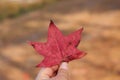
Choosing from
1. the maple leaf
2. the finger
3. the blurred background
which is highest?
the maple leaf

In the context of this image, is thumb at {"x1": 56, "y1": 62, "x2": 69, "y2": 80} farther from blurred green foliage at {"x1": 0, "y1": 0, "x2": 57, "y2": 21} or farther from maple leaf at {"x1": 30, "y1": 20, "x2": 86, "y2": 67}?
blurred green foliage at {"x1": 0, "y1": 0, "x2": 57, "y2": 21}

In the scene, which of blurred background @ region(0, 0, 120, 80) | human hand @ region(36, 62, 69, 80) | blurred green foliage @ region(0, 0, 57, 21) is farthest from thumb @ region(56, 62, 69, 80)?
blurred green foliage @ region(0, 0, 57, 21)

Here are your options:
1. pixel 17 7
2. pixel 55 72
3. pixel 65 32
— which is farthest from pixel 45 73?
pixel 17 7

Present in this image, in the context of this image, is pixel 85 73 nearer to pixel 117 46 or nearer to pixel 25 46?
pixel 117 46

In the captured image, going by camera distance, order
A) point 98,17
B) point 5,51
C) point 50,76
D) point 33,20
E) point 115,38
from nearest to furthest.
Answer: point 50,76, point 115,38, point 5,51, point 98,17, point 33,20

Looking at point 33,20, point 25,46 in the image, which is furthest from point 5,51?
point 33,20

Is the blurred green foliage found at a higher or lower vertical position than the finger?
lower

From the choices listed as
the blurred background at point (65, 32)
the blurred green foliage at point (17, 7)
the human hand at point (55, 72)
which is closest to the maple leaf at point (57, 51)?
the human hand at point (55, 72)
